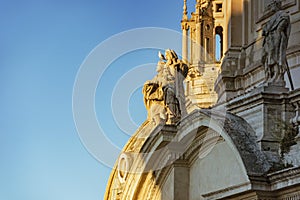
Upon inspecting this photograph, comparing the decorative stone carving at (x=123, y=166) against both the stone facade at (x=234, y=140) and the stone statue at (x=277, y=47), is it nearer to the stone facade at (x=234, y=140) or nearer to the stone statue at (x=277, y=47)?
the stone facade at (x=234, y=140)

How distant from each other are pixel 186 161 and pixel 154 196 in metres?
1.94

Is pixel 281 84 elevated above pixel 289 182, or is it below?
above

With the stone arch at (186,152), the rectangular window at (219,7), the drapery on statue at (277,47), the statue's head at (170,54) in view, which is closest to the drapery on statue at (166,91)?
the statue's head at (170,54)

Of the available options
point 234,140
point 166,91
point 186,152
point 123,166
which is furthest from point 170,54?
point 234,140

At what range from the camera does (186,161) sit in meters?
29.1

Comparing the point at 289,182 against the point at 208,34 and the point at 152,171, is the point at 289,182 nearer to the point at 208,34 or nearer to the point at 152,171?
the point at 152,171

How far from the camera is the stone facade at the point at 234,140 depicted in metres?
24.3

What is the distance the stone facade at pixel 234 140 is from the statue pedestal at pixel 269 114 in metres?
0.02

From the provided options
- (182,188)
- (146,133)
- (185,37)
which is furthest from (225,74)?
(185,37)

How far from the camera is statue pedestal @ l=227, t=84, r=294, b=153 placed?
25000mm

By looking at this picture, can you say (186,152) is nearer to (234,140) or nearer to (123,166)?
(234,140)

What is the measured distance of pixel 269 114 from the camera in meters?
25.4

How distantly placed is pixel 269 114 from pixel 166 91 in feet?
19.7

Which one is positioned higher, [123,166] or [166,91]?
[166,91]
